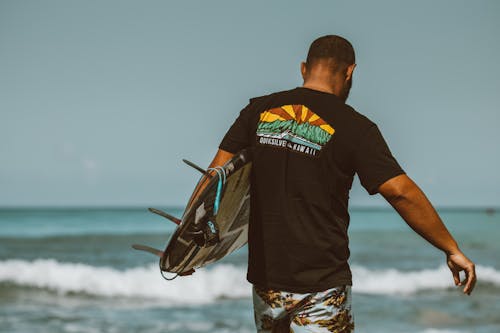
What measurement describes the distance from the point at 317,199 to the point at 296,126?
1.00 ft

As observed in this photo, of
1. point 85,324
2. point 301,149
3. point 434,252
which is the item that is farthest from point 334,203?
point 434,252

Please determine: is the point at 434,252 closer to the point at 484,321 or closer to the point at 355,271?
the point at 355,271

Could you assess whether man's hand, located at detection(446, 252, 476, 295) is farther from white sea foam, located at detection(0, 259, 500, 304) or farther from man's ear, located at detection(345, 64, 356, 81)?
white sea foam, located at detection(0, 259, 500, 304)

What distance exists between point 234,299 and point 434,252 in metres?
10.6

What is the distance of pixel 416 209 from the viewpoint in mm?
2594

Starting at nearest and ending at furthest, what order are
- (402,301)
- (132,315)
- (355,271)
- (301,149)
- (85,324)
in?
(301,149) → (85,324) → (132,315) → (402,301) → (355,271)

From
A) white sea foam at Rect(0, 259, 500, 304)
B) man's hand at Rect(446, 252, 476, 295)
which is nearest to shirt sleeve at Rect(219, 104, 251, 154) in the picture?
man's hand at Rect(446, 252, 476, 295)

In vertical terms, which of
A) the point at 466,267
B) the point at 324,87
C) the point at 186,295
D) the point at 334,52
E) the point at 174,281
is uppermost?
the point at 334,52

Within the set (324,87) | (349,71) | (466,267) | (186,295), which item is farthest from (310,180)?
(186,295)

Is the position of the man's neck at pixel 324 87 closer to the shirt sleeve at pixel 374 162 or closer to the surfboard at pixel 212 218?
the shirt sleeve at pixel 374 162

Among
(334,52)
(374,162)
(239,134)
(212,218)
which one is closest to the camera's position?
(374,162)

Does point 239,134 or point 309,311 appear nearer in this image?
point 309,311

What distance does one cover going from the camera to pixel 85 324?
28.2 feet

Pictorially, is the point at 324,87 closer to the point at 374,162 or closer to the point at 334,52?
the point at 334,52
